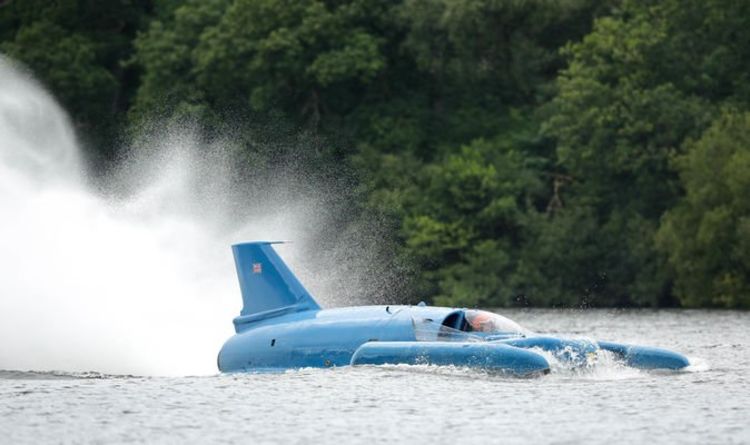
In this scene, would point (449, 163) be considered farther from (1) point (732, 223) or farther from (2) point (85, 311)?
(2) point (85, 311)

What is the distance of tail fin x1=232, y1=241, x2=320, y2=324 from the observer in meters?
39.9

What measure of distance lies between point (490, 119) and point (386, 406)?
59118 mm

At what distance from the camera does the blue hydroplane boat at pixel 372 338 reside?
36.0 m

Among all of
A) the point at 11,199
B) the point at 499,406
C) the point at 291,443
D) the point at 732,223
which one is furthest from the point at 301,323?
the point at 732,223

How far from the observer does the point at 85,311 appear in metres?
45.2

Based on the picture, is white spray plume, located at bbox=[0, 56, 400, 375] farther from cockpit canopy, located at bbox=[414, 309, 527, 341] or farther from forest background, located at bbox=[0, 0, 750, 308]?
forest background, located at bbox=[0, 0, 750, 308]

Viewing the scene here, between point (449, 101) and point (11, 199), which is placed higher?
point (449, 101)

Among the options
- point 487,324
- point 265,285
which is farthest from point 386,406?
point 265,285

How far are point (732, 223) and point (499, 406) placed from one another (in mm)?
43211

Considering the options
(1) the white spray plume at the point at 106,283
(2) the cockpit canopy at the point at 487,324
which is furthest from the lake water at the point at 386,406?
(1) the white spray plume at the point at 106,283

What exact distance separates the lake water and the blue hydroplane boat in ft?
1.09

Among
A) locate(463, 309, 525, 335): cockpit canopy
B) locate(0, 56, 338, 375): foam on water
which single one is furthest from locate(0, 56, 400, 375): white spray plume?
locate(463, 309, 525, 335): cockpit canopy

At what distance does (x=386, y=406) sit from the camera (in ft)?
106

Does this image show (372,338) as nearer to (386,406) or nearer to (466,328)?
(466,328)
